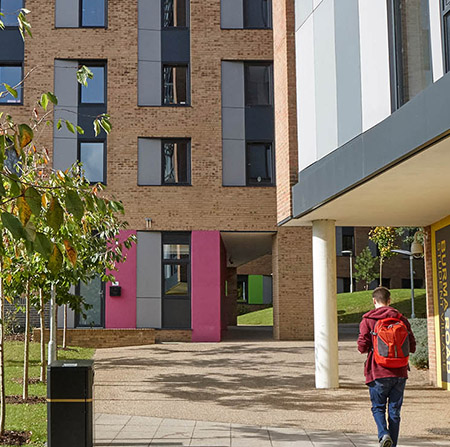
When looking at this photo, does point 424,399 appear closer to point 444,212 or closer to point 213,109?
point 444,212

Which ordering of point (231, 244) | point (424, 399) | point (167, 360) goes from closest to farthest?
point (424, 399)
point (167, 360)
point (231, 244)

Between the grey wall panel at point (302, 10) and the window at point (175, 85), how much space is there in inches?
498

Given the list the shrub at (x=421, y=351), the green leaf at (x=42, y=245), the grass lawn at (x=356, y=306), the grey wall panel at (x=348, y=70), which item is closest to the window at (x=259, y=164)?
the shrub at (x=421, y=351)

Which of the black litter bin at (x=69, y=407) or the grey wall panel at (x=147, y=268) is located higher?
the grey wall panel at (x=147, y=268)

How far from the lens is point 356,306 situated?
1715 inches

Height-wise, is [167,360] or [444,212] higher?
[444,212]

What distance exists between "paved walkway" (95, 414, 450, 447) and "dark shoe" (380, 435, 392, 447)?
1.15m

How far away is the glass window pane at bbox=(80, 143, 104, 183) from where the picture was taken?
2677 centimetres

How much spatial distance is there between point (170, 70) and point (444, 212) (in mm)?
15971

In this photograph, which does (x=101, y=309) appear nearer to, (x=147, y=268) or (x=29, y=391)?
(x=147, y=268)

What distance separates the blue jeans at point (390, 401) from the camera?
796cm

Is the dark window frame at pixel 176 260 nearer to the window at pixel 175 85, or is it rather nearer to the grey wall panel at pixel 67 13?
the window at pixel 175 85

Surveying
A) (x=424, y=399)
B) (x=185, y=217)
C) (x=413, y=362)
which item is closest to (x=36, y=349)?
(x=185, y=217)

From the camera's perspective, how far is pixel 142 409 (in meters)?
11.9
